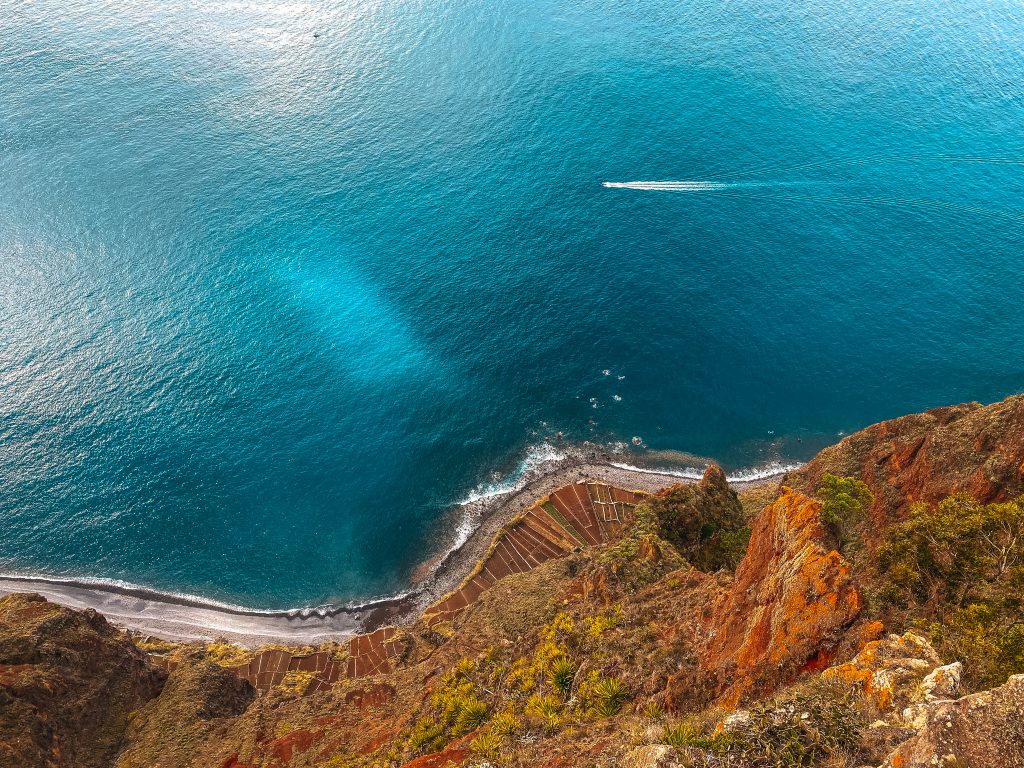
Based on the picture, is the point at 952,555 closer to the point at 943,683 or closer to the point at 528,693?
the point at 943,683

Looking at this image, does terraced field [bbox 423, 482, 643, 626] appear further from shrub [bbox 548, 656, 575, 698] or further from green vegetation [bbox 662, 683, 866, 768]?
green vegetation [bbox 662, 683, 866, 768]

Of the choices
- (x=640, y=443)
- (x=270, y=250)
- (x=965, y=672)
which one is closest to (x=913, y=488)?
(x=965, y=672)

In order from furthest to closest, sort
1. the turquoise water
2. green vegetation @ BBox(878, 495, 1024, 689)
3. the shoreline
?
the turquoise water < the shoreline < green vegetation @ BBox(878, 495, 1024, 689)

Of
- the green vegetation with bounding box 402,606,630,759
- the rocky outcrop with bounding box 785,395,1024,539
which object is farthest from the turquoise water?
the green vegetation with bounding box 402,606,630,759

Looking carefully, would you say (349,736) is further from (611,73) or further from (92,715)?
(611,73)

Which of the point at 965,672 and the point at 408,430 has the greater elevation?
the point at 965,672

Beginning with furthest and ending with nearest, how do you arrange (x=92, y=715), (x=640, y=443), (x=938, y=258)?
1. (x=938, y=258)
2. (x=640, y=443)
3. (x=92, y=715)

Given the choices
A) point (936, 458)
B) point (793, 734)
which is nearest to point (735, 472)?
point (936, 458)
